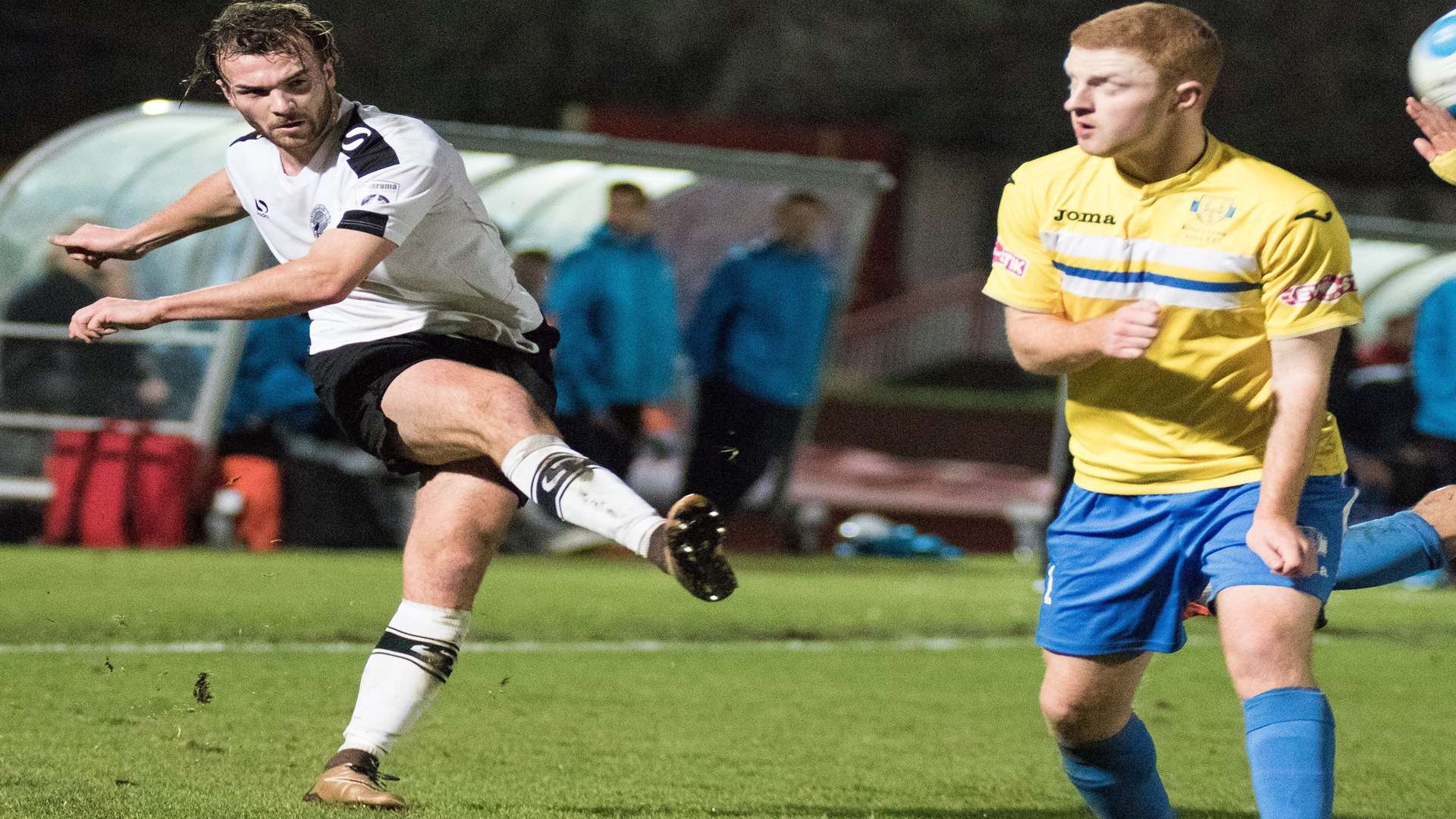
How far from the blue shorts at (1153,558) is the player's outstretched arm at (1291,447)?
164 millimetres

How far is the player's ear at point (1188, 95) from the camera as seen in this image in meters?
4.27

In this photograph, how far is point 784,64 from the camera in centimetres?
3159

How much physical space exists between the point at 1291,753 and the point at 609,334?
950cm

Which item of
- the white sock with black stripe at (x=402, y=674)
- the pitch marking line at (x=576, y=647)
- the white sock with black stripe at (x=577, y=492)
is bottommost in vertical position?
the pitch marking line at (x=576, y=647)

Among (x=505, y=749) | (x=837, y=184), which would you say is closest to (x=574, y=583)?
(x=837, y=184)

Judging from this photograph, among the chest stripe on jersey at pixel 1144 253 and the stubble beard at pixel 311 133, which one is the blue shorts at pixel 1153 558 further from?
the stubble beard at pixel 311 133

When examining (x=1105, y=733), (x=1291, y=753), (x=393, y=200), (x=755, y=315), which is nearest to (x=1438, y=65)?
(x=1105, y=733)

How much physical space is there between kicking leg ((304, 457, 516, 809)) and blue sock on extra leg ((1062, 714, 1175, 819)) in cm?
146

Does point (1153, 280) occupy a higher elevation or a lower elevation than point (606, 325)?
higher

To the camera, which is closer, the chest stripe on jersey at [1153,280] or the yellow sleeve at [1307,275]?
the yellow sleeve at [1307,275]

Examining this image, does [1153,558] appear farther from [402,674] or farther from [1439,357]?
[1439,357]

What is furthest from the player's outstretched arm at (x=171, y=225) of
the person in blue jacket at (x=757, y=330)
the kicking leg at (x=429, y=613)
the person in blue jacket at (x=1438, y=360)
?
the person in blue jacket at (x=757, y=330)

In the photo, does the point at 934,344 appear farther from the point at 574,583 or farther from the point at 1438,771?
the point at 1438,771

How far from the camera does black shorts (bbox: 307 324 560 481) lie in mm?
5059
